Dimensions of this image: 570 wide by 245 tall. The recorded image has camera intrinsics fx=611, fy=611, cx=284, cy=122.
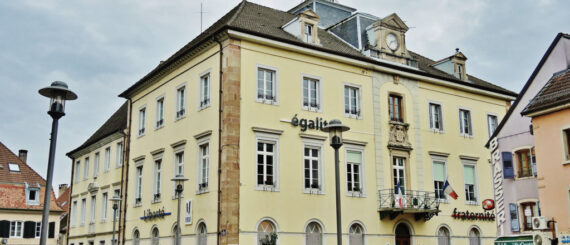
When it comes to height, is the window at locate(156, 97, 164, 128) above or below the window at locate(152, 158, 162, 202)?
above

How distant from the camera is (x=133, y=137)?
35.2 meters

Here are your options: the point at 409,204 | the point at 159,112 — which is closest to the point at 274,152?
the point at 409,204

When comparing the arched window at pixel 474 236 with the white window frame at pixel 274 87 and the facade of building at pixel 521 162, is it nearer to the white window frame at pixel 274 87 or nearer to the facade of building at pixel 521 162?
the facade of building at pixel 521 162

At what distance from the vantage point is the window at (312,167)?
27297 mm

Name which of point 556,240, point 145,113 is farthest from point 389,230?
point 145,113

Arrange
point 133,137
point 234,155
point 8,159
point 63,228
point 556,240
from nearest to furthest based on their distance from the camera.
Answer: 1. point 556,240
2. point 234,155
3. point 133,137
4. point 8,159
5. point 63,228

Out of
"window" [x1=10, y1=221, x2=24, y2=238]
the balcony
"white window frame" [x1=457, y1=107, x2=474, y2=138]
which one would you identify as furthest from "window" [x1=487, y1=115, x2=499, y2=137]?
"window" [x1=10, y1=221, x2=24, y2=238]

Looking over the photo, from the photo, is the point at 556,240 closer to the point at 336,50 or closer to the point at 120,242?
the point at 336,50

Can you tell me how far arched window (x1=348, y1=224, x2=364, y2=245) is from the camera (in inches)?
1101

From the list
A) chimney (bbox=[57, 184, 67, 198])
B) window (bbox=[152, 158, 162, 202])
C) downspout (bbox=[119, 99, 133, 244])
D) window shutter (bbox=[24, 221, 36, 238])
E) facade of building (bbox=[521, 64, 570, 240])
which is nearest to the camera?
facade of building (bbox=[521, 64, 570, 240])

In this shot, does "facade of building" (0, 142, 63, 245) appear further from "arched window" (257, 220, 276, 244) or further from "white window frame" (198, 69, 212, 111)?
"arched window" (257, 220, 276, 244)

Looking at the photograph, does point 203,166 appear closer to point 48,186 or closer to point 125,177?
point 125,177

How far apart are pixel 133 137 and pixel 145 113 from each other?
77.5 inches

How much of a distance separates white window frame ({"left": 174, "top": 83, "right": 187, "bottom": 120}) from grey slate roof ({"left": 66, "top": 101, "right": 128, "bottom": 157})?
27.2 ft
